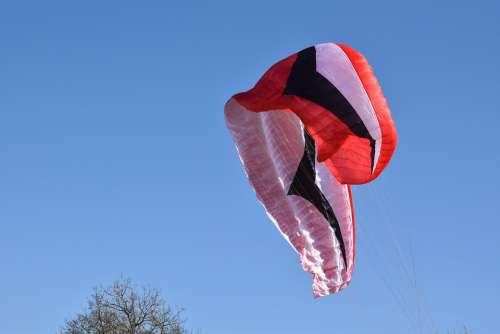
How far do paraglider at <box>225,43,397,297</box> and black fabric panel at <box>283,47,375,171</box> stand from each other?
0.07ft

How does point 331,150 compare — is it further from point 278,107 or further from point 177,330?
point 177,330

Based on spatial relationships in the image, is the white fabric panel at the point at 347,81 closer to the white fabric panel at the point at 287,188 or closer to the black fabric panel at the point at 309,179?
Answer: the white fabric panel at the point at 287,188

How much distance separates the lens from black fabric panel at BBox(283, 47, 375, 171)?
20.4 meters

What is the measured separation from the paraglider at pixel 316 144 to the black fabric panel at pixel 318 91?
0.02m

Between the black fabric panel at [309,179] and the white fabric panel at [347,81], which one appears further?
the black fabric panel at [309,179]

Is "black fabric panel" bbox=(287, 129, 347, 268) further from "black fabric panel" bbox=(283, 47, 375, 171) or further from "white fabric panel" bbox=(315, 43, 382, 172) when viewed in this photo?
"white fabric panel" bbox=(315, 43, 382, 172)

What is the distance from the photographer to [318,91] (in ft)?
69.0

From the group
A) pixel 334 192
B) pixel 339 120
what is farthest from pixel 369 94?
pixel 334 192

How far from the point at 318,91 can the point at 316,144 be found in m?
1.36

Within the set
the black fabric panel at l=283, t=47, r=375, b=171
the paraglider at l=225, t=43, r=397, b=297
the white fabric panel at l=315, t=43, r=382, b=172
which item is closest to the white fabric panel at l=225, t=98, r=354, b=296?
the paraglider at l=225, t=43, r=397, b=297

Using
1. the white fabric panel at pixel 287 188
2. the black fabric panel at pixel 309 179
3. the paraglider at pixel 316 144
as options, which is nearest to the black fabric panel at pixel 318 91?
the paraglider at pixel 316 144

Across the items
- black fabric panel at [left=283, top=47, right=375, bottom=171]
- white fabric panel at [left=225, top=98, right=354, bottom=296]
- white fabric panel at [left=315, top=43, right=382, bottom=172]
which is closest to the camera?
white fabric panel at [left=315, top=43, right=382, bottom=172]

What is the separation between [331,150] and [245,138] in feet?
11.2

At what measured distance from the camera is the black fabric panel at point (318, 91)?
66.9 feet
